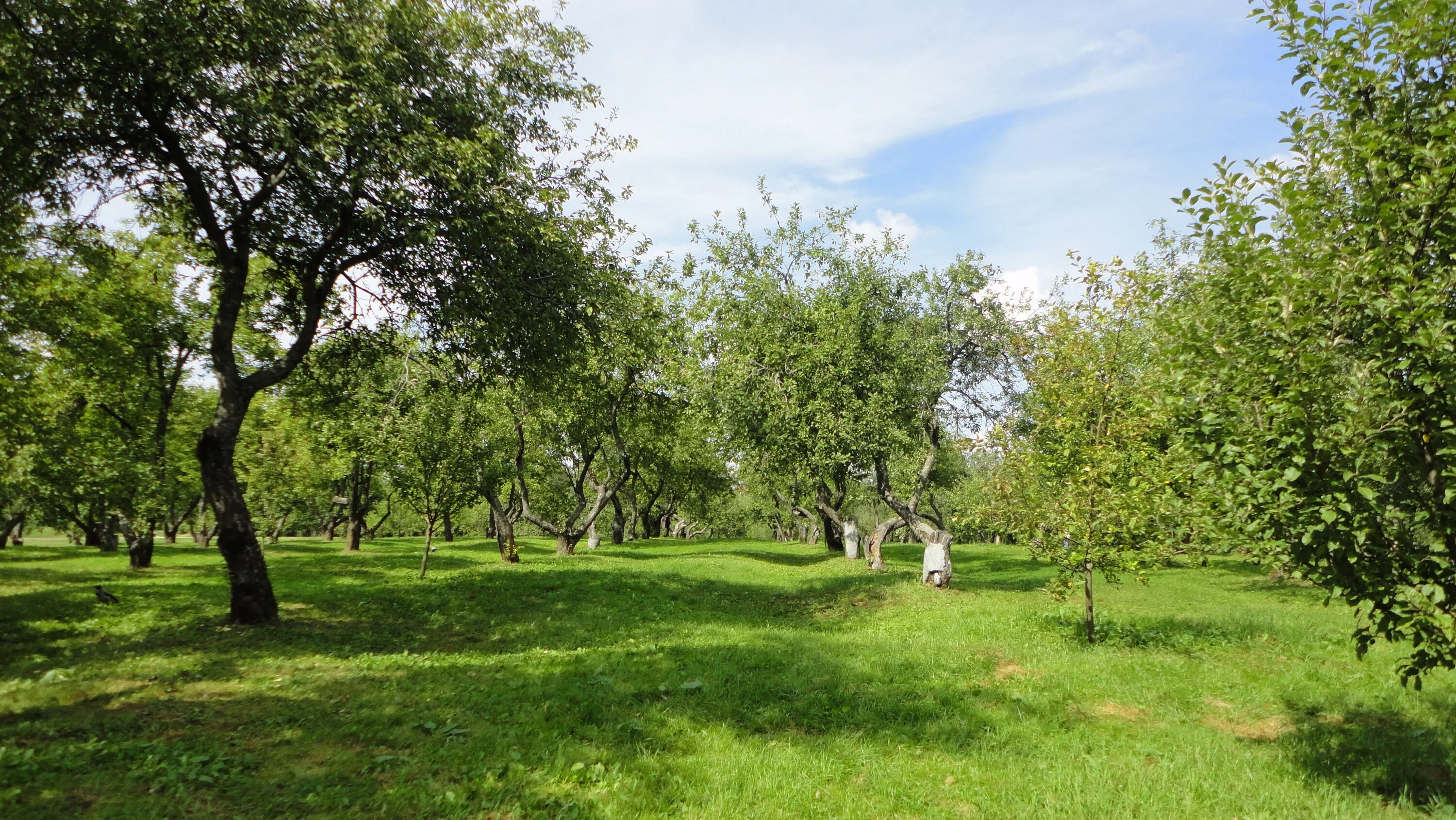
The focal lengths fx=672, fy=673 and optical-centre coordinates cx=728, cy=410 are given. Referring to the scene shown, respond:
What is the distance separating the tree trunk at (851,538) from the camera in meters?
35.8

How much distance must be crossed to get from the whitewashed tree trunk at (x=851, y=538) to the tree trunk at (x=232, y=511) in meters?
26.4

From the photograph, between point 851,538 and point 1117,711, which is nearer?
point 1117,711

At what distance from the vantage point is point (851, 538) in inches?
1420

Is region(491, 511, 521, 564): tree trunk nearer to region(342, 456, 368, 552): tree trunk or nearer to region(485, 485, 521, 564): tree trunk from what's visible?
region(485, 485, 521, 564): tree trunk

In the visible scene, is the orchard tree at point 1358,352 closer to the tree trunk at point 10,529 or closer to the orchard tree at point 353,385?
the orchard tree at point 353,385

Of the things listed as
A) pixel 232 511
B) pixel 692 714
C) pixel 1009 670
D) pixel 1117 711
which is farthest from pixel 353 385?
pixel 1117 711

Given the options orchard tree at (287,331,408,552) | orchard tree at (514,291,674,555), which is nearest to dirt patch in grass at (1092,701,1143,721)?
orchard tree at (514,291,674,555)

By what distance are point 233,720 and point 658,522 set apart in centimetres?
7350

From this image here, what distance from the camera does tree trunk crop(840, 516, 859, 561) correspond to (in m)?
35.8

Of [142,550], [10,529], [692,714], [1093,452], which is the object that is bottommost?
[692,714]

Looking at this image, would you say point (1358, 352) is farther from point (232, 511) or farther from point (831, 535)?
point (831, 535)

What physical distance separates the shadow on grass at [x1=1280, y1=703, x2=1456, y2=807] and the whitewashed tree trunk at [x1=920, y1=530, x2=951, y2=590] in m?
13.0

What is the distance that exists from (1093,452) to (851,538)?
2172 cm

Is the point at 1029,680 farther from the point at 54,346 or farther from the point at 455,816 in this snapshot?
the point at 54,346
